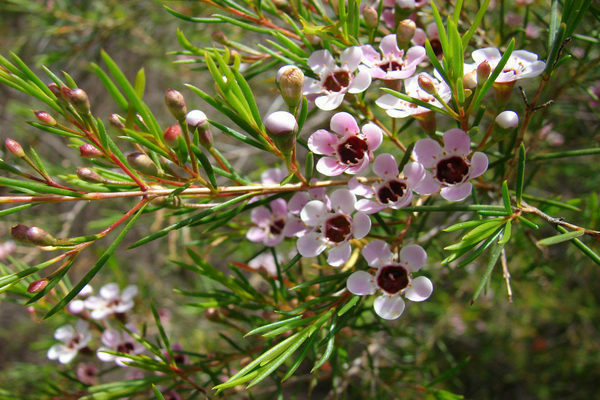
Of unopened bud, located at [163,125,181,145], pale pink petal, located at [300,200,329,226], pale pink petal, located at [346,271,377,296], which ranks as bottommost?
A: pale pink petal, located at [346,271,377,296]

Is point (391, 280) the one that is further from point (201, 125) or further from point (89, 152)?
point (89, 152)

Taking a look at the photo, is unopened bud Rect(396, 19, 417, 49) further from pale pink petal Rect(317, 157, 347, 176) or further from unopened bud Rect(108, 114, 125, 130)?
unopened bud Rect(108, 114, 125, 130)

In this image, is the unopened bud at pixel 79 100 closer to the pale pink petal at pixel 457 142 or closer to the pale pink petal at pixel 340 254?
the pale pink petal at pixel 340 254

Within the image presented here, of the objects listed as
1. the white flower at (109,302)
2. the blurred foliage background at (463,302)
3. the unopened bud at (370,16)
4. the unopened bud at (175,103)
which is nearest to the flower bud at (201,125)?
the unopened bud at (175,103)

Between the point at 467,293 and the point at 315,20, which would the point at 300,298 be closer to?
the point at 315,20

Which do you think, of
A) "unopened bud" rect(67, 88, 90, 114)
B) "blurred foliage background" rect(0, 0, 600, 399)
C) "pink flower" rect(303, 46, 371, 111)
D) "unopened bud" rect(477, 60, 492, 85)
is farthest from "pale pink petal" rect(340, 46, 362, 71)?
"blurred foliage background" rect(0, 0, 600, 399)
